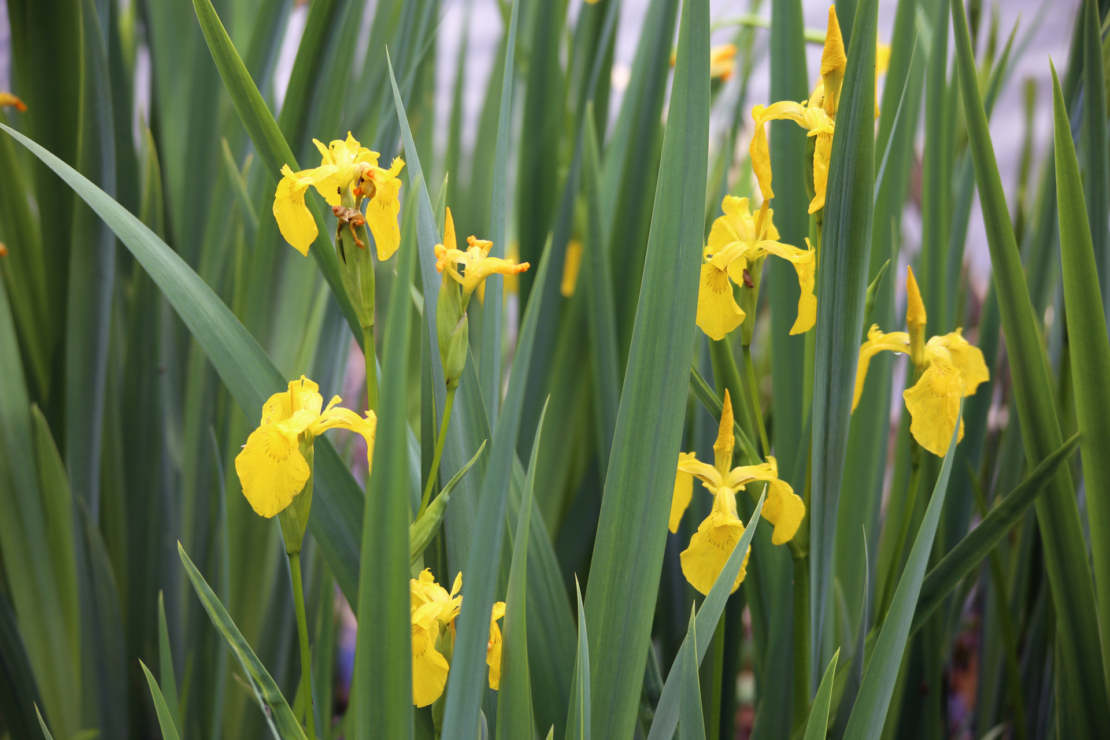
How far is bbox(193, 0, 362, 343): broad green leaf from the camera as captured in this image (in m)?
0.29

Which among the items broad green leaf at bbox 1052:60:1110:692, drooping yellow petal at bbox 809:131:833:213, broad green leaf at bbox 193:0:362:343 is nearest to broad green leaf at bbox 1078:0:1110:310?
broad green leaf at bbox 1052:60:1110:692

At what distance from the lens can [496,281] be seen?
31 cm

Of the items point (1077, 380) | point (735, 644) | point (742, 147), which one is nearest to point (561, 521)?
point (735, 644)

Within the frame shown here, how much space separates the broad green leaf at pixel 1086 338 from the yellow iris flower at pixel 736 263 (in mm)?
137

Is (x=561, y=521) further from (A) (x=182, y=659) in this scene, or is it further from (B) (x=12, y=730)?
(B) (x=12, y=730)

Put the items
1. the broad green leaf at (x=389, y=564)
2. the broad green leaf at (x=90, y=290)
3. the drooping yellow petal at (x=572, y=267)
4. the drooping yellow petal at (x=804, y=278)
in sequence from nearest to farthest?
the broad green leaf at (x=389, y=564)
the drooping yellow petal at (x=804, y=278)
the broad green leaf at (x=90, y=290)
the drooping yellow petal at (x=572, y=267)

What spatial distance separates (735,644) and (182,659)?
1.24 feet

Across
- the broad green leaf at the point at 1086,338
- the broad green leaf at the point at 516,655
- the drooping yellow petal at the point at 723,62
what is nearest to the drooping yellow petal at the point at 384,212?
the broad green leaf at the point at 516,655

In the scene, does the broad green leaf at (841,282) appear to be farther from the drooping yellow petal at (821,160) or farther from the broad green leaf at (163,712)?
the broad green leaf at (163,712)

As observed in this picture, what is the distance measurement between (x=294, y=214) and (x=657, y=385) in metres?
0.15

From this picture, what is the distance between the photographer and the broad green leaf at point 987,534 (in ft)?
1.00

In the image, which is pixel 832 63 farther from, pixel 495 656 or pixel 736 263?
pixel 495 656

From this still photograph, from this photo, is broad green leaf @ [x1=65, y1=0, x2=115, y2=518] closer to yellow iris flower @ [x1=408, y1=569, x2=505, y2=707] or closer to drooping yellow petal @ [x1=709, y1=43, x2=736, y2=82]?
yellow iris flower @ [x1=408, y1=569, x2=505, y2=707]

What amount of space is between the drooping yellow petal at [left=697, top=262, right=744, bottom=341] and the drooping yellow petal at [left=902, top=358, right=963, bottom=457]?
82 millimetres
